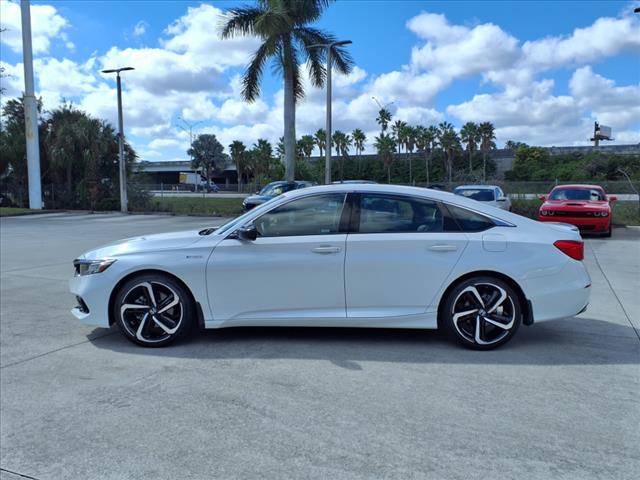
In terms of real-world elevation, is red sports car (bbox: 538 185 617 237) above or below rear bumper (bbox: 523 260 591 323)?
above

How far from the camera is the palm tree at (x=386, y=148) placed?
234 ft

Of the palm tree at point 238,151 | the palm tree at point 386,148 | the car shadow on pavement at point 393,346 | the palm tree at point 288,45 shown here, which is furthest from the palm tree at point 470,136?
the car shadow on pavement at point 393,346

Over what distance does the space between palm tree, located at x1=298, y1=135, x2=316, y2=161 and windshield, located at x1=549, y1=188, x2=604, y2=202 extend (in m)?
65.3

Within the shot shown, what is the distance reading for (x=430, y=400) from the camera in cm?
372

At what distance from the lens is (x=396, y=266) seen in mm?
4680

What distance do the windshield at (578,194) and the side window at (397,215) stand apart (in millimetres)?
12552

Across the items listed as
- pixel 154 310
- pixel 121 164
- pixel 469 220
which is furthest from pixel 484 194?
pixel 121 164

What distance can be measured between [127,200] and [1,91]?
351 inches

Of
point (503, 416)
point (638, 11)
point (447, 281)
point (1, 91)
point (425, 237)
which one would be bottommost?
point (503, 416)

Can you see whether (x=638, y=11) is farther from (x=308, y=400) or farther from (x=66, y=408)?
(x=66, y=408)

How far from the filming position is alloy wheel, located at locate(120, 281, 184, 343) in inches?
191

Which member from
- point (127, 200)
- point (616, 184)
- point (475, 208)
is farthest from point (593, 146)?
point (475, 208)

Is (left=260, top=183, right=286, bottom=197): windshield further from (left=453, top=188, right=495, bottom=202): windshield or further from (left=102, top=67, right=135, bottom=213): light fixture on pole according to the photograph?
(left=102, top=67, right=135, bottom=213): light fixture on pole

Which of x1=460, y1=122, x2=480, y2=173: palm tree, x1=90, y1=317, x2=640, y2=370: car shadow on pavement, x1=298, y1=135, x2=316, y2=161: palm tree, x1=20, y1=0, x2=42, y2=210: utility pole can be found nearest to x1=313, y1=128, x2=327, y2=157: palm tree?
x1=298, y1=135, x2=316, y2=161: palm tree
